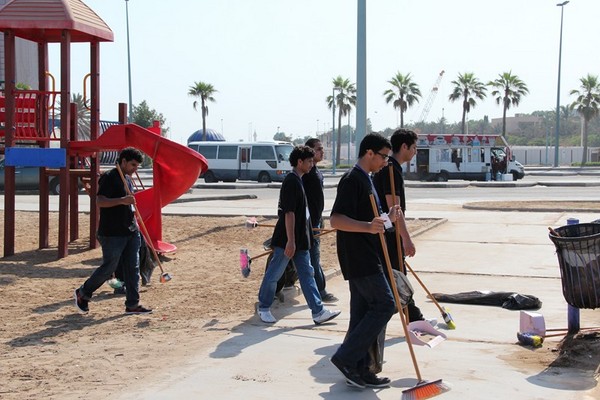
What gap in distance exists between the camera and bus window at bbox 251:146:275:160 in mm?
43259

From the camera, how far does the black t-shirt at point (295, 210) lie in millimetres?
8188

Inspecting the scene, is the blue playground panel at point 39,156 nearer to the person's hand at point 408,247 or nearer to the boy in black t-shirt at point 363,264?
the person's hand at point 408,247

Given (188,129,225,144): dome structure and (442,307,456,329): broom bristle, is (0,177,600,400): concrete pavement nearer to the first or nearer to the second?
(442,307,456,329): broom bristle

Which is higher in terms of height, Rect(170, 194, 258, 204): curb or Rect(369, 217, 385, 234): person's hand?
Rect(369, 217, 385, 234): person's hand

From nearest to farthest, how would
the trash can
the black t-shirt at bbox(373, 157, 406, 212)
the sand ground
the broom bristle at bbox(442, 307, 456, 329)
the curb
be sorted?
the sand ground, the trash can, the black t-shirt at bbox(373, 157, 406, 212), the broom bristle at bbox(442, 307, 456, 329), the curb

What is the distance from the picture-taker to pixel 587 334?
7.50 m

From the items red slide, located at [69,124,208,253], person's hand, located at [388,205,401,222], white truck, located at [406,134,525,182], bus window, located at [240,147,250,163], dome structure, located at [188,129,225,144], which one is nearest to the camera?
person's hand, located at [388,205,401,222]

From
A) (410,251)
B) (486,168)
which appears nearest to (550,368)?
(410,251)

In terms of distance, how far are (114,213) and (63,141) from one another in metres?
5.11

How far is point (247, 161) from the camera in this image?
43.9 m

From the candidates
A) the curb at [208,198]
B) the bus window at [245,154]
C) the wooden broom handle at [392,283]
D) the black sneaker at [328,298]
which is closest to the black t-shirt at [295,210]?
the black sneaker at [328,298]

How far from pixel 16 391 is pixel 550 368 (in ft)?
13.1

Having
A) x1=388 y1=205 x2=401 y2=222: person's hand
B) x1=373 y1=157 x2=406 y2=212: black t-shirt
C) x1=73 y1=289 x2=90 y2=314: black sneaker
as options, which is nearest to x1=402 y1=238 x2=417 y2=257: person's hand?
x1=373 y1=157 x2=406 y2=212: black t-shirt

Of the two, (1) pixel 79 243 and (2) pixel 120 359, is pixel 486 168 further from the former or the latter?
(2) pixel 120 359
